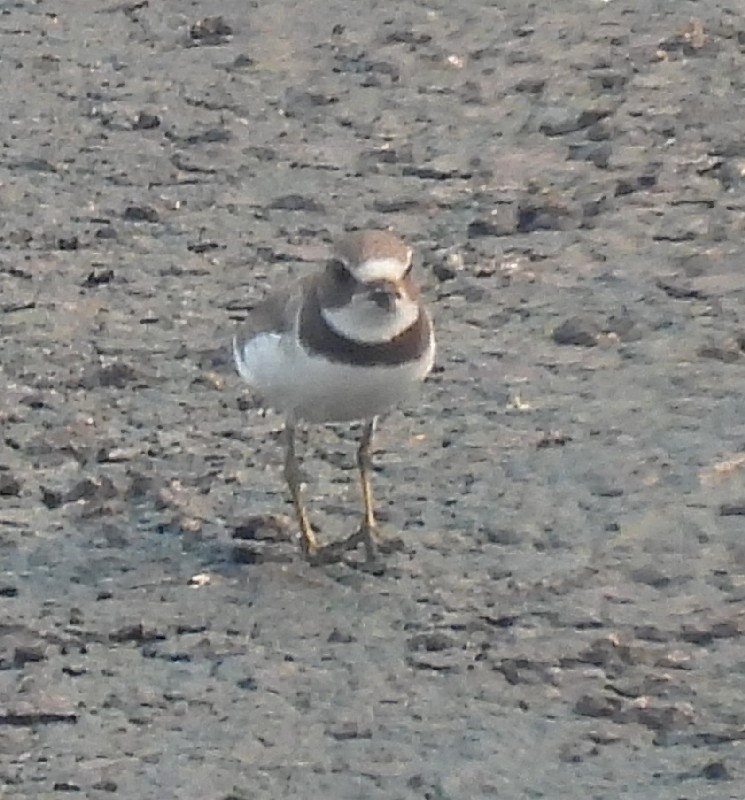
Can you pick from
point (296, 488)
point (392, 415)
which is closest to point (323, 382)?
point (296, 488)

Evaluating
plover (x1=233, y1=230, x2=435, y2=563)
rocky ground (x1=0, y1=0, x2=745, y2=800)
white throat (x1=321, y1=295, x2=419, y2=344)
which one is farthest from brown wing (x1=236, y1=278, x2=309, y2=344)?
rocky ground (x1=0, y1=0, x2=745, y2=800)

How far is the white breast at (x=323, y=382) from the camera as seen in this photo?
4.33m

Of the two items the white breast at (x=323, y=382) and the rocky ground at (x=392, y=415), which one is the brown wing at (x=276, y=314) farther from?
the rocky ground at (x=392, y=415)

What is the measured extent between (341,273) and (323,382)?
0.76ft

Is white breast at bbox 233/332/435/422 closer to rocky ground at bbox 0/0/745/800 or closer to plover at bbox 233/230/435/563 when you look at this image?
plover at bbox 233/230/435/563

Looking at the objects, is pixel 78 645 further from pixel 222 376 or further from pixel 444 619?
pixel 222 376

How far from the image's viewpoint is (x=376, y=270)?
4.24 m

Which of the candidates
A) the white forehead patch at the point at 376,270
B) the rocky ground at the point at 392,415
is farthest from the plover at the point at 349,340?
the rocky ground at the point at 392,415

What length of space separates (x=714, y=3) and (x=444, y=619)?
13.4 feet

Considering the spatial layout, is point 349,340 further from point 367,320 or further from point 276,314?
point 276,314

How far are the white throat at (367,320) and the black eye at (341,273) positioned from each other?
0.04m

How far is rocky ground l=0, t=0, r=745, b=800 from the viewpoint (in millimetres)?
4113

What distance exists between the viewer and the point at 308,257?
6246 millimetres

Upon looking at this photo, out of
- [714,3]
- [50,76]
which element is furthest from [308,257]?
[714,3]
